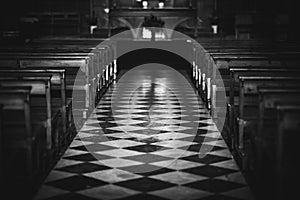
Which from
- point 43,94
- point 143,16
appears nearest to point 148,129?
point 43,94

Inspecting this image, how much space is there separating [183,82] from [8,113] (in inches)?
295

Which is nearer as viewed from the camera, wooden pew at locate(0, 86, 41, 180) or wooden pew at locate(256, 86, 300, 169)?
wooden pew at locate(256, 86, 300, 169)

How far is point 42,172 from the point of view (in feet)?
17.3

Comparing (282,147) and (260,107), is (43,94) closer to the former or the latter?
(260,107)

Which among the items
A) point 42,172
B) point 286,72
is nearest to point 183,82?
point 286,72

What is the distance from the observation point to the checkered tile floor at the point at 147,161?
477 centimetres

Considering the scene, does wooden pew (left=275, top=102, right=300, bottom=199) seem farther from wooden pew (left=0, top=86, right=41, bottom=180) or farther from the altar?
the altar

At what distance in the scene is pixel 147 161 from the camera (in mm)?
5773

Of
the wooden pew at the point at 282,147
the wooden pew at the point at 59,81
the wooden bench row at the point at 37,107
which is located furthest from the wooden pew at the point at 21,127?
the wooden pew at the point at 282,147

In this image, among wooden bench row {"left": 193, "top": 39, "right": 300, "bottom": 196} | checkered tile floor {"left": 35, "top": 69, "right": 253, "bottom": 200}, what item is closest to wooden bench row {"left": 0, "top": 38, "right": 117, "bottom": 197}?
checkered tile floor {"left": 35, "top": 69, "right": 253, "bottom": 200}

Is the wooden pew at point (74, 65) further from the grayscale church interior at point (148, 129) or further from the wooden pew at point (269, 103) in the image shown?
the wooden pew at point (269, 103)

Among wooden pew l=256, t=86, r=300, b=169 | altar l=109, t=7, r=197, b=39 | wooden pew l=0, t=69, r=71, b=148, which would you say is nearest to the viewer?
wooden pew l=256, t=86, r=300, b=169

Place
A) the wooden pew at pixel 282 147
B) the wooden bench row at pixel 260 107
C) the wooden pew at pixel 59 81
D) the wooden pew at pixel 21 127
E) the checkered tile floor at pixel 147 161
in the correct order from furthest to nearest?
the wooden pew at pixel 59 81 < the checkered tile floor at pixel 147 161 < the wooden pew at pixel 21 127 < the wooden bench row at pixel 260 107 < the wooden pew at pixel 282 147

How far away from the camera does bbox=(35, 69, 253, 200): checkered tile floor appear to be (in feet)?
15.6
